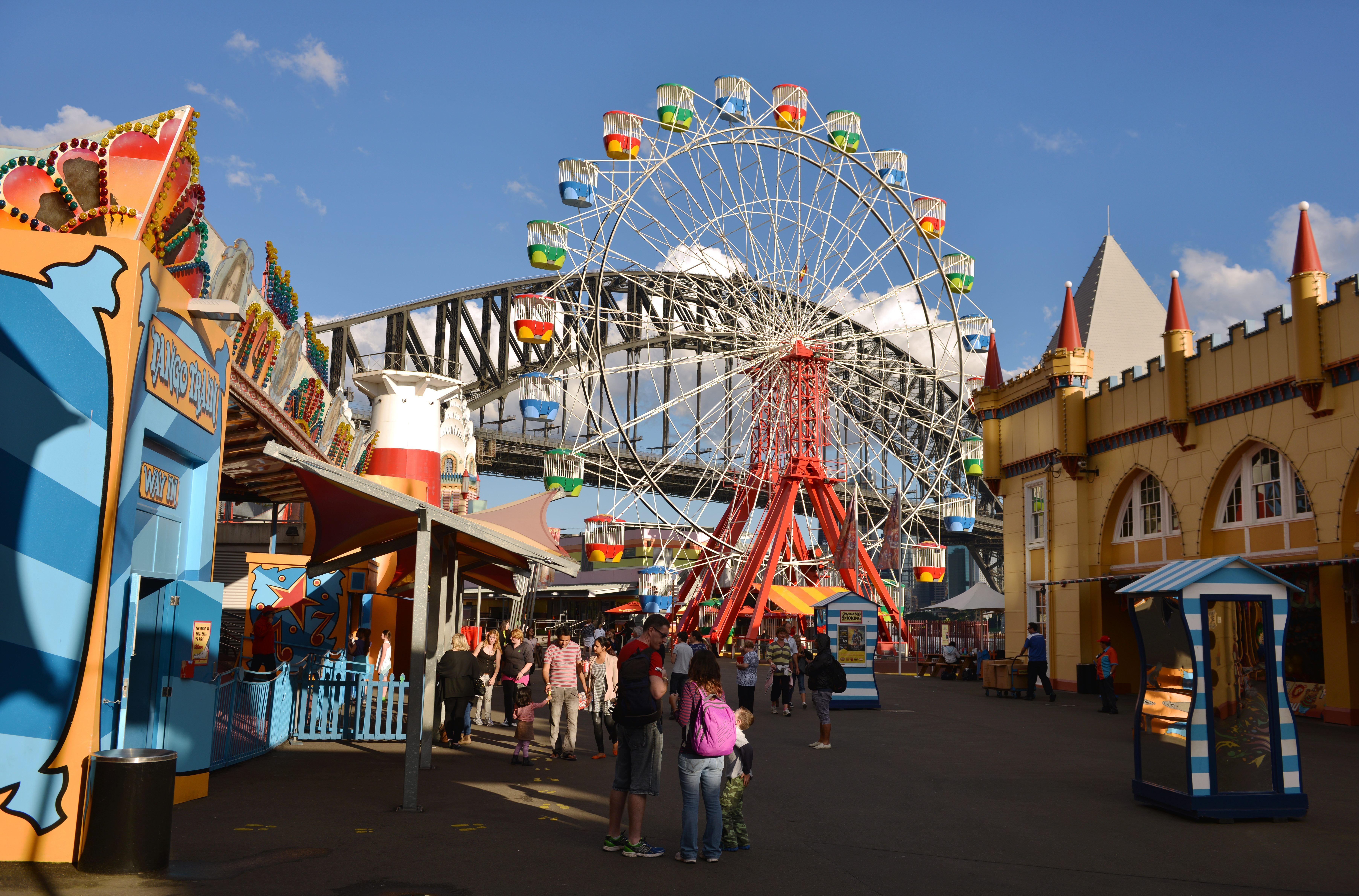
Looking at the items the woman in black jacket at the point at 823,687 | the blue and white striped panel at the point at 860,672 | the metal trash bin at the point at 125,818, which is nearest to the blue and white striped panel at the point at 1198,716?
the woman in black jacket at the point at 823,687

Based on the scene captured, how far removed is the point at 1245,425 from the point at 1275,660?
12254 mm

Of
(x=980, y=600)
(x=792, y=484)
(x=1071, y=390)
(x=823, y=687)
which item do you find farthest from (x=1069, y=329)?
(x=823, y=687)

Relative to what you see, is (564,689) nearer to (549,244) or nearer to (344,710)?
(344,710)

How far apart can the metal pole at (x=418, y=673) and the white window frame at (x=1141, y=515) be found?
17586 mm

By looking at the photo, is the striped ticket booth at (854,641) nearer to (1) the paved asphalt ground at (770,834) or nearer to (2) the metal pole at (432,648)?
(1) the paved asphalt ground at (770,834)

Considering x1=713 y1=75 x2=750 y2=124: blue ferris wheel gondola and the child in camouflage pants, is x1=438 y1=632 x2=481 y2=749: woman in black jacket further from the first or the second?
x1=713 y1=75 x2=750 y2=124: blue ferris wheel gondola

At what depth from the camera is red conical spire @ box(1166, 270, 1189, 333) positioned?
21875 millimetres

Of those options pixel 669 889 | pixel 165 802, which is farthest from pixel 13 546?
pixel 669 889

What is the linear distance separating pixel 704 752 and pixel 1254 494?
16.7 m

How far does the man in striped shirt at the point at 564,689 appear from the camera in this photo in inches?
491

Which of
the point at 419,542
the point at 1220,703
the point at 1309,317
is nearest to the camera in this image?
the point at 1220,703

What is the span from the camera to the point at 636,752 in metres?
Answer: 7.55

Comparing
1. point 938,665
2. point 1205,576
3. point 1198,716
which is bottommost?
point 938,665

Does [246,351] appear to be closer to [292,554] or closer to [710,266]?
[292,554]
